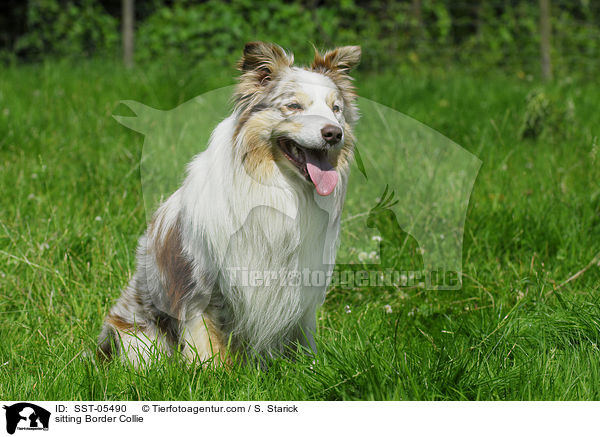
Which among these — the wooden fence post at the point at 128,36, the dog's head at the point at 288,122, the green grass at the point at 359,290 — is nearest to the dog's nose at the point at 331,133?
the dog's head at the point at 288,122

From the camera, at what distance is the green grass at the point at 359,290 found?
8.17 feet

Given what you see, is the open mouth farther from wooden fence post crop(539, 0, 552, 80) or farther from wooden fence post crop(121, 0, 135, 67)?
wooden fence post crop(539, 0, 552, 80)

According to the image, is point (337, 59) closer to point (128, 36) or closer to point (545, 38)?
point (128, 36)

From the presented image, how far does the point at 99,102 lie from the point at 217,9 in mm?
4107

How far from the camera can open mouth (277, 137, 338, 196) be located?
2668 millimetres

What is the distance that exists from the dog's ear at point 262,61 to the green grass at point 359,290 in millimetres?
1242

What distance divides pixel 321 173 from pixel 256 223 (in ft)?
1.21

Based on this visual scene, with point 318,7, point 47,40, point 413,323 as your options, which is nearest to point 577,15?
point 318,7

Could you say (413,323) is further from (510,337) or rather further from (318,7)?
(318,7)

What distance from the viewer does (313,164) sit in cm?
268
